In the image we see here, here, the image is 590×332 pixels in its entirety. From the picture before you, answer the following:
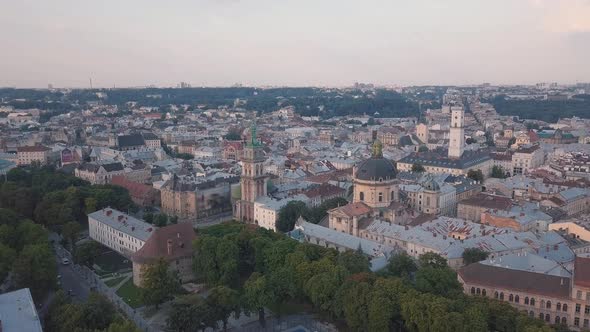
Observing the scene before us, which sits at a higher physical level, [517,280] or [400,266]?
[517,280]

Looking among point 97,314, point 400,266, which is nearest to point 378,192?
point 400,266

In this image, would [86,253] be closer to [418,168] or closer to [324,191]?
[324,191]

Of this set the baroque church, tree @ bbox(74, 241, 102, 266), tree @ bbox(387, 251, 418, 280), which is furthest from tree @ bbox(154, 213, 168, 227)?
tree @ bbox(387, 251, 418, 280)

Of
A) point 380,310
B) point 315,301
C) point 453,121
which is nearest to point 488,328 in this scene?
point 380,310

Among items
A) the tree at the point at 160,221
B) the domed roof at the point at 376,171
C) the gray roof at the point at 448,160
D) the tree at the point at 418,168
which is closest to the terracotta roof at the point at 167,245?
the tree at the point at 160,221

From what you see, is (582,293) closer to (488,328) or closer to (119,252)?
(488,328)

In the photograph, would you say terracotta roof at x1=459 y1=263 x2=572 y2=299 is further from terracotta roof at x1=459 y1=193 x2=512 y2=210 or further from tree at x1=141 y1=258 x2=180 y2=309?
terracotta roof at x1=459 y1=193 x2=512 y2=210
